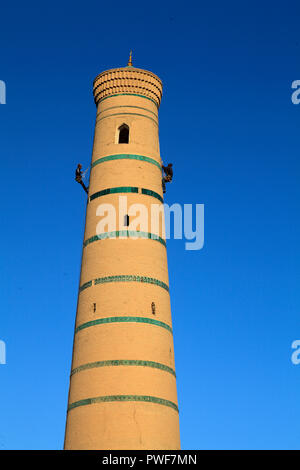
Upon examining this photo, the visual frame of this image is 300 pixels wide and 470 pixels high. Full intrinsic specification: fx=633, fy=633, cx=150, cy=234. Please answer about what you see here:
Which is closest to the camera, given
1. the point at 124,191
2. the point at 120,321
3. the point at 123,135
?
the point at 120,321

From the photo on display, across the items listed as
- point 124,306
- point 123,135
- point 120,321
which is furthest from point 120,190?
point 120,321

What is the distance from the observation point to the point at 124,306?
79.6ft

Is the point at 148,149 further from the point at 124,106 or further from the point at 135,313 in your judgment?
the point at 135,313

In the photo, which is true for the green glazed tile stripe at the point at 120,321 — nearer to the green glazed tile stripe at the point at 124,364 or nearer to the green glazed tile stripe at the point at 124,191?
the green glazed tile stripe at the point at 124,364

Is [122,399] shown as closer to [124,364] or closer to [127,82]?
[124,364]

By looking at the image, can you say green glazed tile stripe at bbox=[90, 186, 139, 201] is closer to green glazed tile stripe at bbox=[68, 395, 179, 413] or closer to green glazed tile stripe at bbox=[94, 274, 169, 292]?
green glazed tile stripe at bbox=[94, 274, 169, 292]

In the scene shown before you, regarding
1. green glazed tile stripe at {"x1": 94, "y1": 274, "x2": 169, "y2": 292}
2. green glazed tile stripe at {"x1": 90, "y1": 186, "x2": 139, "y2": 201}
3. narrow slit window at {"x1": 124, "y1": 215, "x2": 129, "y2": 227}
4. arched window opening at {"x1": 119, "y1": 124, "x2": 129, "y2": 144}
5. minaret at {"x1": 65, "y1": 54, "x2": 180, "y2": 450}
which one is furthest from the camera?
arched window opening at {"x1": 119, "y1": 124, "x2": 129, "y2": 144}

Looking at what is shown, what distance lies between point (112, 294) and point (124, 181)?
5.28 metres

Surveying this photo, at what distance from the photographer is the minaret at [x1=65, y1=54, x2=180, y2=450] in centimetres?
2259

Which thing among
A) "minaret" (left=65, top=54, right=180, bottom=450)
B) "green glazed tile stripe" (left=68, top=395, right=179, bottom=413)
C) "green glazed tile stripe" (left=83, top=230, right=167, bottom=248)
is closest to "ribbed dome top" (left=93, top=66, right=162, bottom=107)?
"minaret" (left=65, top=54, right=180, bottom=450)

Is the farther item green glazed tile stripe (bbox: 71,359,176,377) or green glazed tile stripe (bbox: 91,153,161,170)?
green glazed tile stripe (bbox: 91,153,161,170)

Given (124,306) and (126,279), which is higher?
(126,279)
